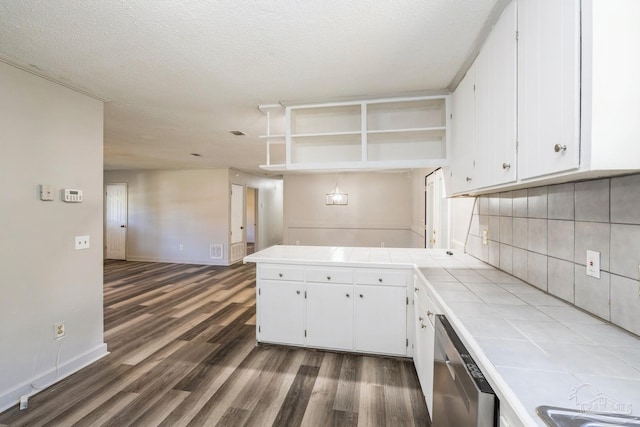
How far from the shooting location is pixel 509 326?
113 cm

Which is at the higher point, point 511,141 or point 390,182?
point 390,182

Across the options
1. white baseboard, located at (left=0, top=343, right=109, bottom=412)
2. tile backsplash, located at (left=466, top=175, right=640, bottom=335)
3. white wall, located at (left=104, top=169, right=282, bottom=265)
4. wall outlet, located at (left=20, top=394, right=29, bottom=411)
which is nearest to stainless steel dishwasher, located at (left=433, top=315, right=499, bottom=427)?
tile backsplash, located at (left=466, top=175, right=640, bottom=335)

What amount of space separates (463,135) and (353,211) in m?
4.73

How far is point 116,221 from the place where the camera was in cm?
694

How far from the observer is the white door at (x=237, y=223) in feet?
22.0

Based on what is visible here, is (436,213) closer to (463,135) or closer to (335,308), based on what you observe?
(463,135)

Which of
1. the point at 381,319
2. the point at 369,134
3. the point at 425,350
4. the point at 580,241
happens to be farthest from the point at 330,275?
the point at 580,241

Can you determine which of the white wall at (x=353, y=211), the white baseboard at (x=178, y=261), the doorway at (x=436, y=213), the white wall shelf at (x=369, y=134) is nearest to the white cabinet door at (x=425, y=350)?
the white wall shelf at (x=369, y=134)

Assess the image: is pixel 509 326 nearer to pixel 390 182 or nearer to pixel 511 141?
pixel 511 141

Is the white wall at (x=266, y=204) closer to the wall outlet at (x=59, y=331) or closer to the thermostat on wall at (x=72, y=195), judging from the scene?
the thermostat on wall at (x=72, y=195)

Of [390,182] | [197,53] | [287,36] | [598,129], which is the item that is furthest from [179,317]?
[390,182]

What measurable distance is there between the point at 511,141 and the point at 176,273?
6.00 meters

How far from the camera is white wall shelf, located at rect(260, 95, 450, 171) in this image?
2508 millimetres

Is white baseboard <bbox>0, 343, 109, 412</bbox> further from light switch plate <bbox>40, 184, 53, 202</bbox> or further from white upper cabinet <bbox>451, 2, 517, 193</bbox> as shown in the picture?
white upper cabinet <bbox>451, 2, 517, 193</bbox>
